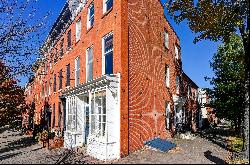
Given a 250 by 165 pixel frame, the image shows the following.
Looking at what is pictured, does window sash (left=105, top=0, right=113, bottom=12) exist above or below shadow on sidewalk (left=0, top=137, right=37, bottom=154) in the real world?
above

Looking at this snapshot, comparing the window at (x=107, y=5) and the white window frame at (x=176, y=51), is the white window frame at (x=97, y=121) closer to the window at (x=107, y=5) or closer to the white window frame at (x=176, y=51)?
the window at (x=107, y=5)

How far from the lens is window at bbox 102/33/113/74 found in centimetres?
1560

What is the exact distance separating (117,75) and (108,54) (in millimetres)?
2149

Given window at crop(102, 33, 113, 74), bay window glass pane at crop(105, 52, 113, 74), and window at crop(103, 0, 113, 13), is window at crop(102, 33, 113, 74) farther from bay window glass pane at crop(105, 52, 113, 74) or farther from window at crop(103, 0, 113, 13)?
window at crop(103, 0, 113, 13)

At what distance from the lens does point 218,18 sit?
15.9 m

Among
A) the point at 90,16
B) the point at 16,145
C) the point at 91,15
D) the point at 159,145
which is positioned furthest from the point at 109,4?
the point at 16,145

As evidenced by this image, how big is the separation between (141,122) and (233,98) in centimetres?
1476

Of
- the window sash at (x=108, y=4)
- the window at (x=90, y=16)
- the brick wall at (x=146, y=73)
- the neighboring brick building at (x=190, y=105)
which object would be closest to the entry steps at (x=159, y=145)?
the brick wall at (x=146, y=73)

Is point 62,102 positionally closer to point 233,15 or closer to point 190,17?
point 190,17

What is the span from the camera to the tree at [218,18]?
13744 millimetres

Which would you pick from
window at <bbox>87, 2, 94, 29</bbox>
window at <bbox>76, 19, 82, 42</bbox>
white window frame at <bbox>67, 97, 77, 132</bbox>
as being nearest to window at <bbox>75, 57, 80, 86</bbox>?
white window frame at <bbox>67, 97, 77, 132</bbox>

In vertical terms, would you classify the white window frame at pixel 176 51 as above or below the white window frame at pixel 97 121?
above

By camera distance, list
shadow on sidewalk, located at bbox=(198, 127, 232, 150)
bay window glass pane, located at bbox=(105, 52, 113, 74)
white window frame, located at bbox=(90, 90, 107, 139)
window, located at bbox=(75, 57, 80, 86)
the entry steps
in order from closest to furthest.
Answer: the entry steps
white window frame, located at bbox=(90, 90, 107, 139)
bay window glass pane, located at bbox=(105, 52, 113, 74)
shadow on sidewalk, located at bbox=(198, 127, 232, 150)
window, located at bbox=(75, 57, 80, 86)

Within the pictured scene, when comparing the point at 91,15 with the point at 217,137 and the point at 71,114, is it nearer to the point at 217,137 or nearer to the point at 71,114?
the point at 71,114
